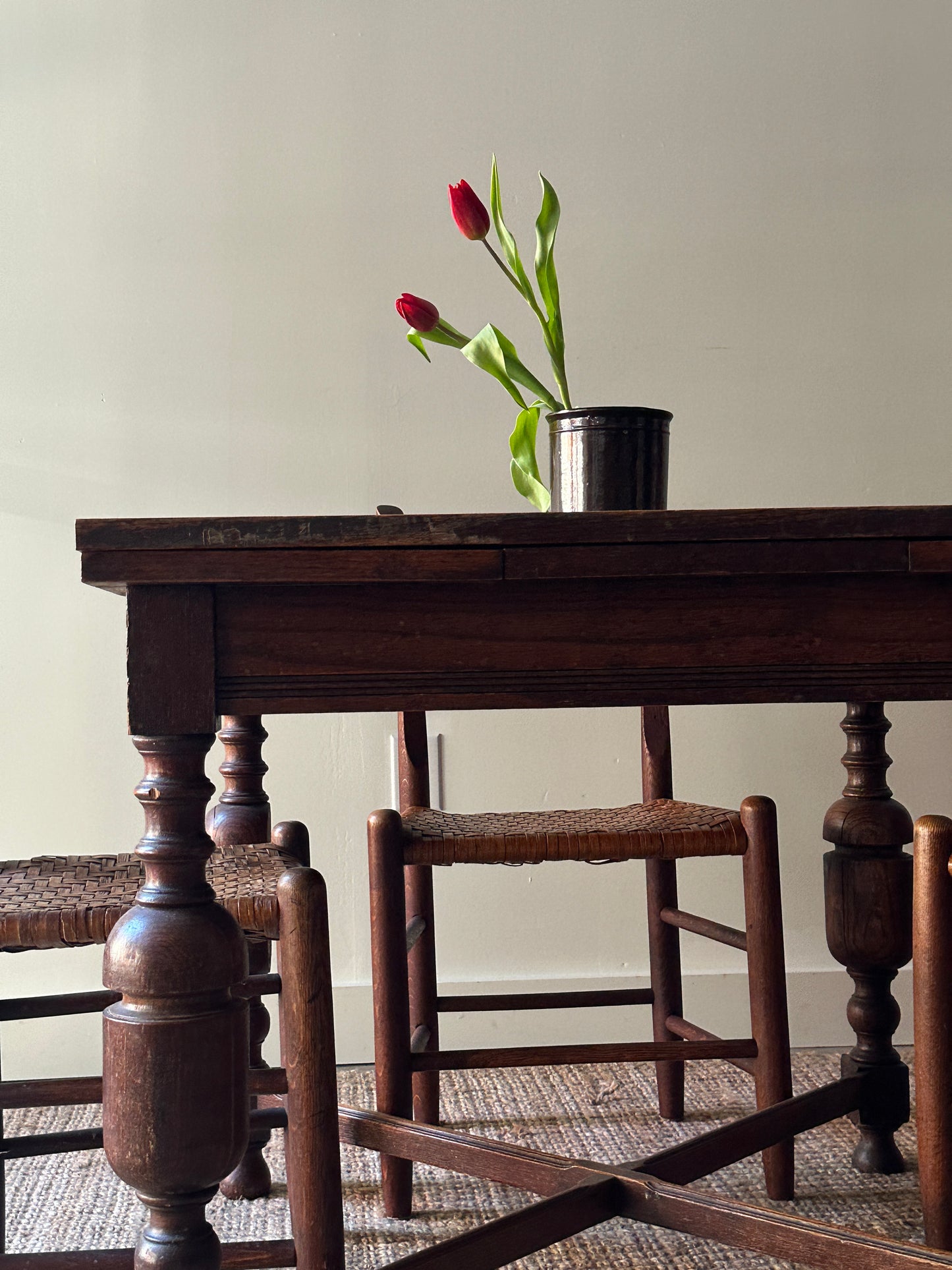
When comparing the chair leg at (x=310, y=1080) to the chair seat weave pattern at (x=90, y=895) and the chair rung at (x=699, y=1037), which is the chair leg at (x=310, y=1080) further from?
the chair rung at (x=699, y=1037)

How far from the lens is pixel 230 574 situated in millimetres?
905

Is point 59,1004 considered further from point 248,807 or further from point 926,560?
point 926,560

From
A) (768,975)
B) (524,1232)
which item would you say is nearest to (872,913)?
(768,975)

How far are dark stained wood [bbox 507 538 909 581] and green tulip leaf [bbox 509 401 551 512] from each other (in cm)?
39

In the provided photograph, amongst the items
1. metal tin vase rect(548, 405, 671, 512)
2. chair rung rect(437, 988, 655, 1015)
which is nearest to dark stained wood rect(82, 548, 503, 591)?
metal tin vase rect(548, 405, 671, 512)

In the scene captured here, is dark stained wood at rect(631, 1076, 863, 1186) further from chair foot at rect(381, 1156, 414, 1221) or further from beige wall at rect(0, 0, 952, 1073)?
beige wall at rect(0, 0, 952, 1073)

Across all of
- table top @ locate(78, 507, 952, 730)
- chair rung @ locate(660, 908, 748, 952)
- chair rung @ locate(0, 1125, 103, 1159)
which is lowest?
chair rung @ locate(0, 1125, 103, 1159)

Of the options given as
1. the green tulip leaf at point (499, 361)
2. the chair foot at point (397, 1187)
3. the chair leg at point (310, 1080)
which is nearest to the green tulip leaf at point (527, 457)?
the green tulip leaf at point (499, 361)

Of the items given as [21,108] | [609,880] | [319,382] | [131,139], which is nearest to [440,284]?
[319,382]

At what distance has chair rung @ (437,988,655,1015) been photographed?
1.81 metres

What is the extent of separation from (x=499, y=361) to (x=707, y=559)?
438 millimetres

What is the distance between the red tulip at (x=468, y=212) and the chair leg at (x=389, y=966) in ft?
2.19

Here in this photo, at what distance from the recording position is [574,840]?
1.51 m

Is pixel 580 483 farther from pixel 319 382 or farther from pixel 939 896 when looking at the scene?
pixel 319 382
